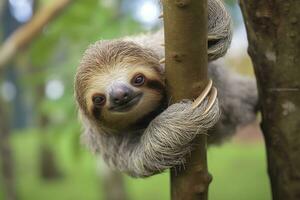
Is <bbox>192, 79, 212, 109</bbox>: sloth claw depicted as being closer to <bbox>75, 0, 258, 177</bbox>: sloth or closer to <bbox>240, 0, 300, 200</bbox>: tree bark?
<bbox>75, 0, 258, 177</bbox>: sloth

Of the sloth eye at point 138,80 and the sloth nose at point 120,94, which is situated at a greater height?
the sloth eye at point 138,80

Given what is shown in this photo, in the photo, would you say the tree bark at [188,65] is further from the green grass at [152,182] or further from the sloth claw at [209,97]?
the green grass at [152,182]

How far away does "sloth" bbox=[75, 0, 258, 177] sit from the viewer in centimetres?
243

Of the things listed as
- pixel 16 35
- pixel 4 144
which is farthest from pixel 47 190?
pixel 16 35

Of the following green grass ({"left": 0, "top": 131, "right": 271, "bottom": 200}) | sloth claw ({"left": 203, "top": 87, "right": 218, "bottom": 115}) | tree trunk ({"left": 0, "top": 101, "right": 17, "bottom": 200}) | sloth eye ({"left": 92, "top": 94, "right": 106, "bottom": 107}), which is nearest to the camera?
sloth claw ({"left": 203, "top": 87, "right": 218, "bottom": 115})

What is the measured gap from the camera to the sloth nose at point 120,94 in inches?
95.2

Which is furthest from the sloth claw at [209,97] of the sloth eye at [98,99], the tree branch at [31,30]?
the tree branch at [31,30]

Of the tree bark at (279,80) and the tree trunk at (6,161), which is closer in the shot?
the tree bark at (279,80)

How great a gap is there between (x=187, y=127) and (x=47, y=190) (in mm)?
11164

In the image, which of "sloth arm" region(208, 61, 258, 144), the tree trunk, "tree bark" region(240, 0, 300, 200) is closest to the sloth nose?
"tree bark" region(240, 0, 300, 200)

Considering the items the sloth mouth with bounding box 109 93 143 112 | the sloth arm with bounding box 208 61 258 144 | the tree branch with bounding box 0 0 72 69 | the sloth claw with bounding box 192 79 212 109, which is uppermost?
the tree branch with bounding box 0 0 72 69

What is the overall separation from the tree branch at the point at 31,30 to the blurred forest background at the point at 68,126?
63 millimetres

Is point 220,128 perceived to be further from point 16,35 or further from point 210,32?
point 16,35

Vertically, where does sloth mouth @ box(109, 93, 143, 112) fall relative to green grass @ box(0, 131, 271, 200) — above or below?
above
